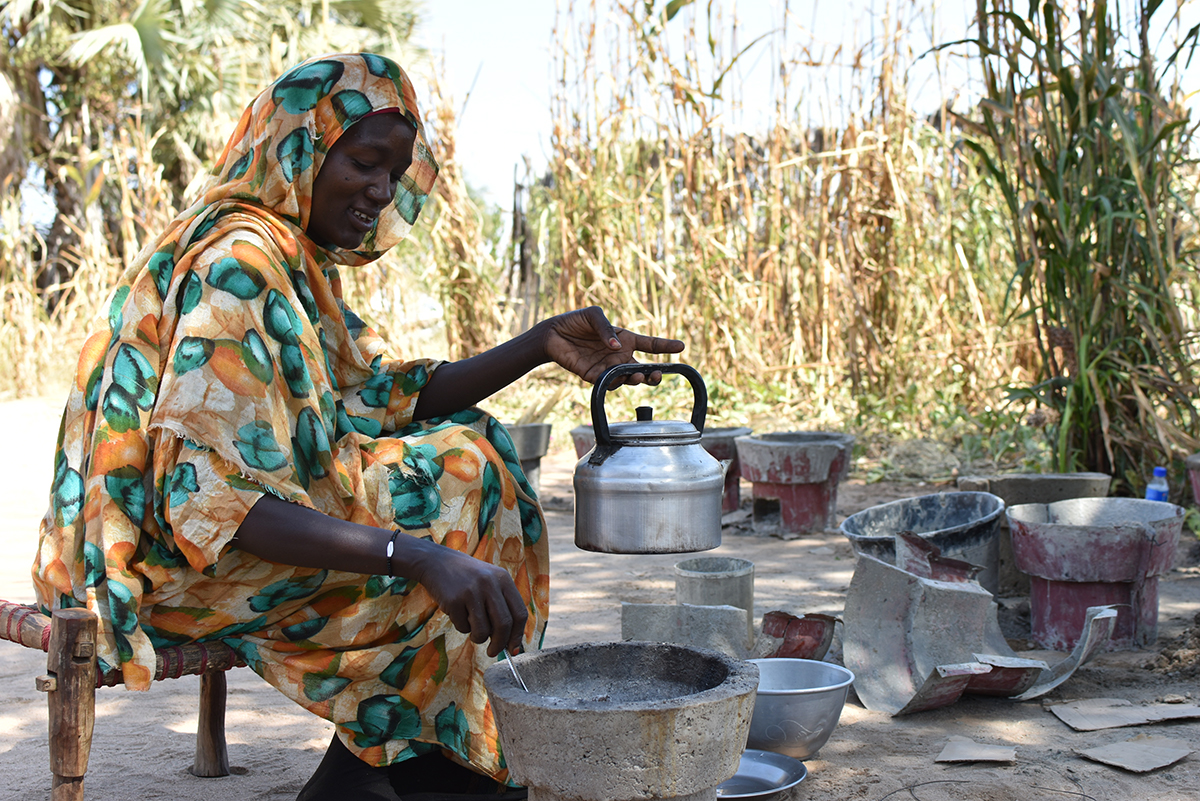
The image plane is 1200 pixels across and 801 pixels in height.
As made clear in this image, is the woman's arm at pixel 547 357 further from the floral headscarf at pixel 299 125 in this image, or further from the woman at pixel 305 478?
the floral headscarf at pixel 299 125

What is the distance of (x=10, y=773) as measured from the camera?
215 centimetres

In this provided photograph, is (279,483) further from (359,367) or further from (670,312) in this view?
(670,312)

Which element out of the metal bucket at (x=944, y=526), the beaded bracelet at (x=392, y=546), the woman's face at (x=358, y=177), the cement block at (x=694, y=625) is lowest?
the cement block at (x=694, y=625)

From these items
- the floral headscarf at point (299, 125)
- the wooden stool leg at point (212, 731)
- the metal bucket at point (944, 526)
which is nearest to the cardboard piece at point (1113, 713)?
the metal bucket at point (944, 526)

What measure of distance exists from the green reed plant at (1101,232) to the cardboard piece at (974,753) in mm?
2058

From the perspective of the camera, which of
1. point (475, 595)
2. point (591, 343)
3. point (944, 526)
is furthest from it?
point (944, 526)

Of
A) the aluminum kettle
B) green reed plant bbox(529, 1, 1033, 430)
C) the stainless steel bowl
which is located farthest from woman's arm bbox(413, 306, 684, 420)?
green reed plant bbox(529, 1, 1033, 430)

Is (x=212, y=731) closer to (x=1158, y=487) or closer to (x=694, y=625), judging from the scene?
(x=694, y=625)

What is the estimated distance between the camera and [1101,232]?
377 cm

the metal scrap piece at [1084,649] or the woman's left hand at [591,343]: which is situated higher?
the woman's left hand at [591,343]

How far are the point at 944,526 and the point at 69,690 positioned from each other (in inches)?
111

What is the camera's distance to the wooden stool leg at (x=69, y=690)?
1496mm

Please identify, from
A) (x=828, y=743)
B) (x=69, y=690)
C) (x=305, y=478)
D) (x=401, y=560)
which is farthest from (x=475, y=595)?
(x=828, y=743)

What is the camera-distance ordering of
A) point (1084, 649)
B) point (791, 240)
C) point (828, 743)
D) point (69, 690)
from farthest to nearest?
1. point (791, 240)
2. point (1084, 649)
3. point (828, 743)
4. point (69, 690)
